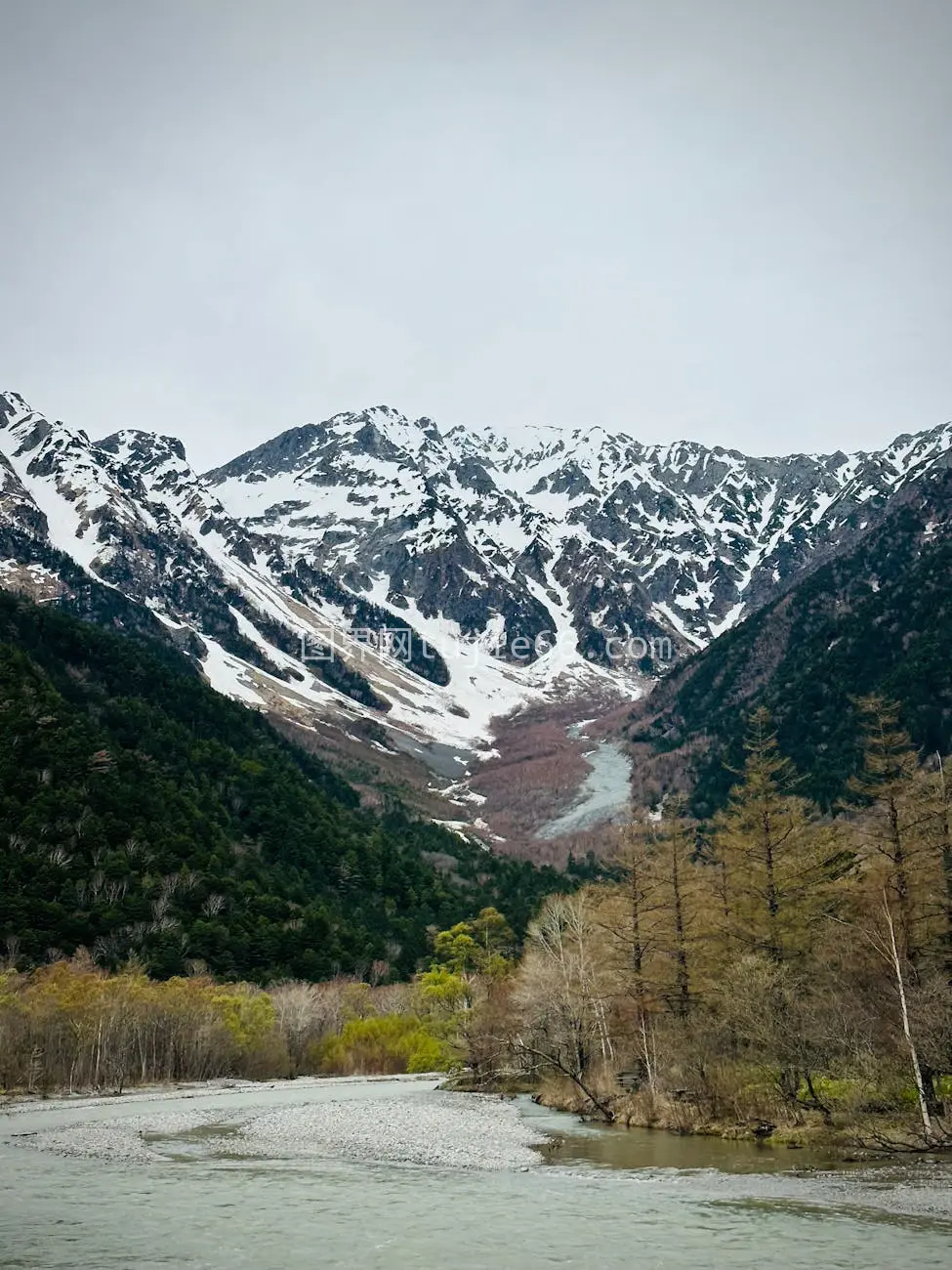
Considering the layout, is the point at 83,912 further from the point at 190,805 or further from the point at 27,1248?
the point at 27,1248

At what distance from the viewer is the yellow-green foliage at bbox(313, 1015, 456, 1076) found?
113438mm

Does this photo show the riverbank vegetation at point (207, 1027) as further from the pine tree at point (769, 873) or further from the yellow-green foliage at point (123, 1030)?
the pine tree at point (769, 873)

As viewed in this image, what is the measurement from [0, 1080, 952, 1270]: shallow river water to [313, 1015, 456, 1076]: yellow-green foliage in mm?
70501

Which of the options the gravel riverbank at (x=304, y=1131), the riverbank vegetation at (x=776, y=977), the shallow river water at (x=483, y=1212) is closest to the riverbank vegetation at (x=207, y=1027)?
the gravel riverbank at (x=304, y=1131)

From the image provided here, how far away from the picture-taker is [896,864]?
1806 inches

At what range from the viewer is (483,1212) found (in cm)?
3120

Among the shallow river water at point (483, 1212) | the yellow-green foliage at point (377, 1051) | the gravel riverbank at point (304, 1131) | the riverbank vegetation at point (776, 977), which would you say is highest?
the riverbank vegetation at point (776, 977)

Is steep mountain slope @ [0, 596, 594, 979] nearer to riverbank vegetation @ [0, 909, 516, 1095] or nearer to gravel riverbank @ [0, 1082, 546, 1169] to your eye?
riverbank vegetation @ [0, 909, 516, 1095]

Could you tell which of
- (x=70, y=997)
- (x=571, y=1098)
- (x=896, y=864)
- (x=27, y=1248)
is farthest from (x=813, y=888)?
(x=70, y=997)

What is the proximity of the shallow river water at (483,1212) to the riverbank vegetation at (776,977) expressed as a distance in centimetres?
500

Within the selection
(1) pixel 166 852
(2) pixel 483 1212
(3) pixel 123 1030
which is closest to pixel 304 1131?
(2) pixel 483 1212

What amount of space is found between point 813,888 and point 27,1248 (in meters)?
40.5

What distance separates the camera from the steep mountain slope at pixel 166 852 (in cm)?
12250

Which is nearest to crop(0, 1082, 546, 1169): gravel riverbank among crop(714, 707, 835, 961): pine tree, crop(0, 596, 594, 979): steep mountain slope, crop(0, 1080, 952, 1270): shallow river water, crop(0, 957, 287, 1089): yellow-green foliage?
crop(0, 1080, 952, 1270): shallow river water
